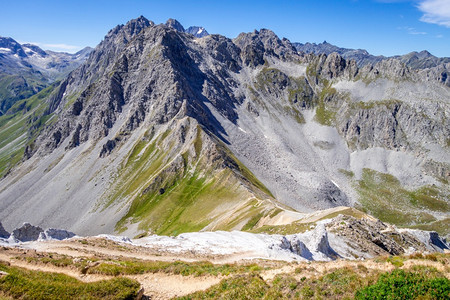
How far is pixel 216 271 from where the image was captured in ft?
88.2

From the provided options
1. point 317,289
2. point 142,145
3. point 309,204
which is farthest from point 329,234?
point 142,145

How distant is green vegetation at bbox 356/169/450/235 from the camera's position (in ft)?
483

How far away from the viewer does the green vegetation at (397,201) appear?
483 feet

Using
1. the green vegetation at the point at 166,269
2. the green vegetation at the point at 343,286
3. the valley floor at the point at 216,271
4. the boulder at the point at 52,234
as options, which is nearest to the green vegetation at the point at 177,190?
the boulder at the point at 52,234

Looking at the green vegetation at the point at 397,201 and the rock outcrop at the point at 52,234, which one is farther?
the green vegetation at the point at 397,201

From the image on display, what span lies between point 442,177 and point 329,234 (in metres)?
182

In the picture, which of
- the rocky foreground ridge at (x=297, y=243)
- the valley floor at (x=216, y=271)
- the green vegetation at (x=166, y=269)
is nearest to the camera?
the valley floor at (x=216, y=271)

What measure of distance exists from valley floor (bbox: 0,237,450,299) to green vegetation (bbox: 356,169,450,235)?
139857 millimetres

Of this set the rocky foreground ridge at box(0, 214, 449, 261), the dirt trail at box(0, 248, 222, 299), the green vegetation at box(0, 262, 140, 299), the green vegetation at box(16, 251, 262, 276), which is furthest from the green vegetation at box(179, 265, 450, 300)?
the rocky foreground ridge at box(0, 214, 449, 261)

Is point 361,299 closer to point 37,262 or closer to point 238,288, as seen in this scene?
point 238,288

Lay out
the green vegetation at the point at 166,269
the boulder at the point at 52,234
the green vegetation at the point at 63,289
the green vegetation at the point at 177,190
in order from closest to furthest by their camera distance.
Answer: the green vegetation at the point at 63,289 < the green vegetation at the point at 166,269 < the boulder at the point at 52,234 < the green vegetation at the point at 177,190

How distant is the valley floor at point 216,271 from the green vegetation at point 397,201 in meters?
140

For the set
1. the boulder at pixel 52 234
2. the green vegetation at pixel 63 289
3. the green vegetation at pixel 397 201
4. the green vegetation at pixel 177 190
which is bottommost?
the green vegetation at pixel 397 201

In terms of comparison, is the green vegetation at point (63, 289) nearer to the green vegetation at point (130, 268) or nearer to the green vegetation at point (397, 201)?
the green vegetation at point (130, 268)
